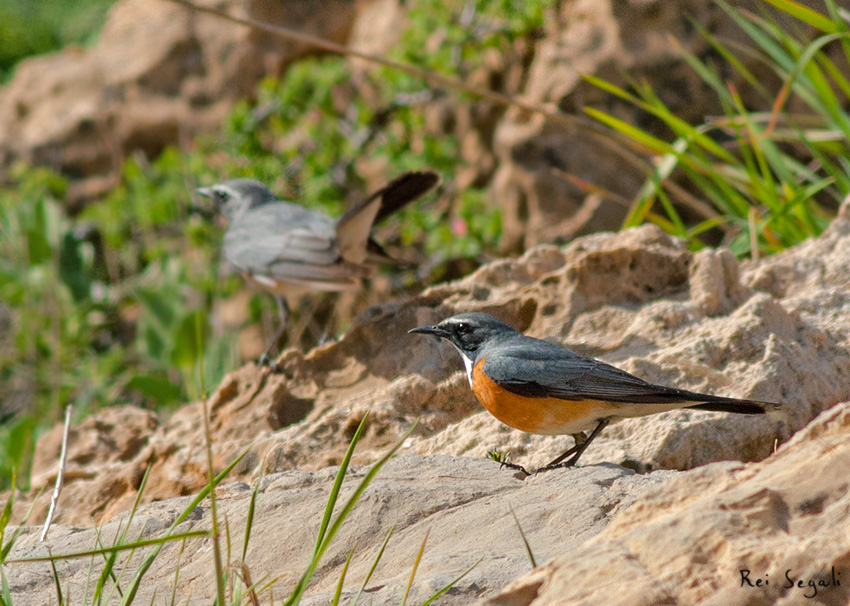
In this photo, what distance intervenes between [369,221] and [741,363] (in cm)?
280

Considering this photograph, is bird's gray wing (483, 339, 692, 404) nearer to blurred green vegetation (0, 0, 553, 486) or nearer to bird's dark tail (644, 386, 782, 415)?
bird's dark tail (644, 386, 782, 415)

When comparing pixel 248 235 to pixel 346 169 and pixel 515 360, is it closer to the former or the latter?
pixel 346 169

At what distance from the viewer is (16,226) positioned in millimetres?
8461

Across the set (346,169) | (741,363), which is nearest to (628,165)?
(346,169)

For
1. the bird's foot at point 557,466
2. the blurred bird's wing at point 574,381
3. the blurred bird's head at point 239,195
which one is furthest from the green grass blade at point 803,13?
the blurred bird's head at point 239,195

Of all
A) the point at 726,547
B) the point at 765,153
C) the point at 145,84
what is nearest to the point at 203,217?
the point at 145,84

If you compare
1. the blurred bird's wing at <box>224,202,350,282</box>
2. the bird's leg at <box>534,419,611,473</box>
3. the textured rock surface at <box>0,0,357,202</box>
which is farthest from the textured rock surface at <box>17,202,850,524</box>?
the textured rock surface at <box>0,0,357,202</box>

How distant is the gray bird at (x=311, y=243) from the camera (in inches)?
231

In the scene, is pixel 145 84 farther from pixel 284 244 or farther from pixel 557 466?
pixel 557 466

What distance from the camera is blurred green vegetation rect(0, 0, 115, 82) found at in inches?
476

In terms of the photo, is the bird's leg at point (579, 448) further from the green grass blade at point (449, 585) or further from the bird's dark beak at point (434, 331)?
the green grass blade at point (449, 585)

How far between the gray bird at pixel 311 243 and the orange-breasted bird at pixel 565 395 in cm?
227

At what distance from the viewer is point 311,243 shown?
6129mm

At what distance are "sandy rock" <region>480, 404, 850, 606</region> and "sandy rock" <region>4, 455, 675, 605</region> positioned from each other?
371 mm
